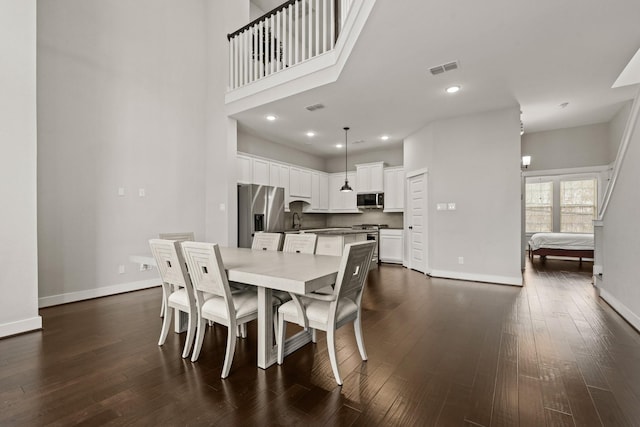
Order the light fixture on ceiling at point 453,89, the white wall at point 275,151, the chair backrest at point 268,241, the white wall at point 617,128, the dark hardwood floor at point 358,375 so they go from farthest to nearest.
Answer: the white wall at point 275,151, the white wall at point 617,128, the light fixture on ceiling at point 453,89, the chair backrest at point 268,241, the dark hardwood floor at point 358,375

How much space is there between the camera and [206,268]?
2.03m

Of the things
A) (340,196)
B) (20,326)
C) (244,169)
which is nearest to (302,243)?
(20,326)

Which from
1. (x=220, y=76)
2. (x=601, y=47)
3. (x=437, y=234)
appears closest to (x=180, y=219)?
(x=220, y=76)

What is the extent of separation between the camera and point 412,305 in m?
3.59

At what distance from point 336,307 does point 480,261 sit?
3.98m

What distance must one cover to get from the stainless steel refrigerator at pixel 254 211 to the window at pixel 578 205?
730 centimetres

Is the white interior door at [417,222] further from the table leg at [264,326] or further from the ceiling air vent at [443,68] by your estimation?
the table leg at [264,326]

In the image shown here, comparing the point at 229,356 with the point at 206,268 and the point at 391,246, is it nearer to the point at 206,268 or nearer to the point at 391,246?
the point at 206,268

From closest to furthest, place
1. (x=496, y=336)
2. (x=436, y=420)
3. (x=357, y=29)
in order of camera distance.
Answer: (x=436, y=420), (x=496, y=336), (x=357, y=29)

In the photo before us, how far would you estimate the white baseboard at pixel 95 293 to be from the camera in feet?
11.7

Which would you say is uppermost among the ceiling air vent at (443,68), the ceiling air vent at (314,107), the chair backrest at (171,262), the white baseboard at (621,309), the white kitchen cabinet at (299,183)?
the ceiling air vent at (443,68)

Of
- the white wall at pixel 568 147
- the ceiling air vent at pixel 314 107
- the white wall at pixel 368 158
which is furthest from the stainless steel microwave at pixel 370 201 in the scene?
the white wall at pixel 568 147

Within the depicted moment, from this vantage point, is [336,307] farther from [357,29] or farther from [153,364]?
[357,29]

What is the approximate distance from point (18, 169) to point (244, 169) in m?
3.19
